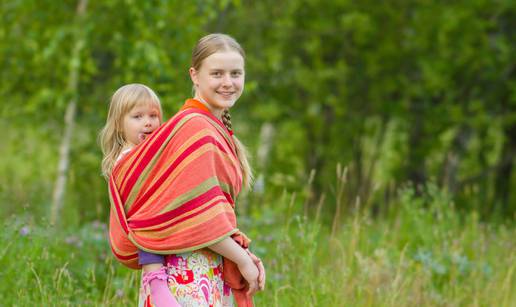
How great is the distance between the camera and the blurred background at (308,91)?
7098 mm

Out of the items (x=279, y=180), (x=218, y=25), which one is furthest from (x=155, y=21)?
(x=279, y=180)

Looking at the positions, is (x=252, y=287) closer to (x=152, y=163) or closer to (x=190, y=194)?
(x=190, y=194)

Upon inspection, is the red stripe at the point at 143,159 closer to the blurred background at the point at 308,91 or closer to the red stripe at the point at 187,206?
the red stripe at the point at 187,206

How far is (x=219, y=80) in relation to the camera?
2611 mm

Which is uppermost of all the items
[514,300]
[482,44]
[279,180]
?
[482,44]

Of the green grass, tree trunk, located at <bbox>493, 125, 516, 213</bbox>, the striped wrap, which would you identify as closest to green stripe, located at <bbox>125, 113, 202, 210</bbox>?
the striped wrap

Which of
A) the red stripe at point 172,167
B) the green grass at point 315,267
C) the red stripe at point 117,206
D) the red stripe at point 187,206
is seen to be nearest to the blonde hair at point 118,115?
the red stripe at point 117,206

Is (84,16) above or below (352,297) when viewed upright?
above

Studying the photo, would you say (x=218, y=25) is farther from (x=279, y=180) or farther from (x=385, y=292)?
(x=385, y=292)

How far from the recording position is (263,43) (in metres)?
9.38

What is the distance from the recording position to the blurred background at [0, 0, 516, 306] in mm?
7098

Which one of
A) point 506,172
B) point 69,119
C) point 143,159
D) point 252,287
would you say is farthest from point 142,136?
point 506,172

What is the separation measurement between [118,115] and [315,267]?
2471mm

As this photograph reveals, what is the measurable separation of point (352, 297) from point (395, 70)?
5.94m
